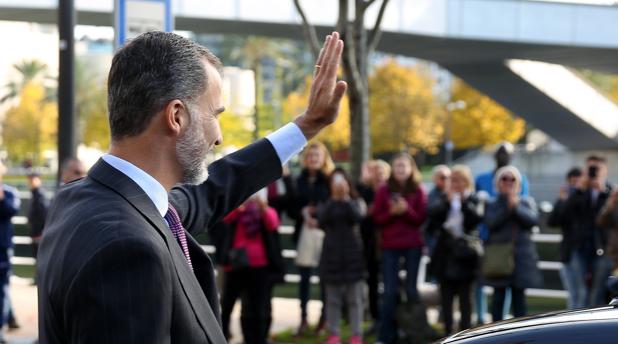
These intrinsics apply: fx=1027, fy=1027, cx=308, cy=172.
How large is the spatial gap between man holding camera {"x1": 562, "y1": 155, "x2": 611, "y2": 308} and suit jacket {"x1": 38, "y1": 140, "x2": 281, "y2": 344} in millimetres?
8132

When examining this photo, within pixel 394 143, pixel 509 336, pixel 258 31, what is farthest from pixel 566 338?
pixel 394 143

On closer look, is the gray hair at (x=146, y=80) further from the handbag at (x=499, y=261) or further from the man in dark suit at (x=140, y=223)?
the handbag at (x=499, y=261)

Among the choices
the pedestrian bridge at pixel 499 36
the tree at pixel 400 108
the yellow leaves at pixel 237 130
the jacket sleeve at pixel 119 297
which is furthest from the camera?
Result: the yellow leaves at pixel 237 130

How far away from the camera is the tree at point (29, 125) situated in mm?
73062

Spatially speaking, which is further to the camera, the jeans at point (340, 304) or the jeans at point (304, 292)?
the jeans at point (304, 292)

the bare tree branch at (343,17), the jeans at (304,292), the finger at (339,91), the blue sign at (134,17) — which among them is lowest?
the jeans at (304,292)

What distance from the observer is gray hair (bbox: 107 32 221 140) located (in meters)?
2.21

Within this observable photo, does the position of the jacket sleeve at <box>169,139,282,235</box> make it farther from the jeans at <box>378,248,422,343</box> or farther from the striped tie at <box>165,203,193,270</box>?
the jeans at <box>378,248,422,343</box>

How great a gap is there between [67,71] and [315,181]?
2691 millimetres

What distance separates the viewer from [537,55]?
37031mm

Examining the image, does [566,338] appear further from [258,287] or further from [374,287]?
[374,287]

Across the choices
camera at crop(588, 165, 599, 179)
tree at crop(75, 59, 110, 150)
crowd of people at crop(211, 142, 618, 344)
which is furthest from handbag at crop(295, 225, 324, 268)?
tree at crop(75, 59, 110, 150)

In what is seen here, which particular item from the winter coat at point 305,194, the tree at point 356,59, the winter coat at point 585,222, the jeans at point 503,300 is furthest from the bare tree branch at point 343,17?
the jeans at point 503,300

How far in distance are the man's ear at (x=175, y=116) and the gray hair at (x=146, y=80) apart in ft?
0.04
